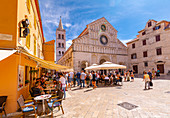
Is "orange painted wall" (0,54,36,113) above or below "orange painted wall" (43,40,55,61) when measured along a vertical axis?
below

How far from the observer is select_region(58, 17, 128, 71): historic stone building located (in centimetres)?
2361

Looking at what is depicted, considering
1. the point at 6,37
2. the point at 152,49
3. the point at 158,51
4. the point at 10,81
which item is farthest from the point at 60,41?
the point at 10,81

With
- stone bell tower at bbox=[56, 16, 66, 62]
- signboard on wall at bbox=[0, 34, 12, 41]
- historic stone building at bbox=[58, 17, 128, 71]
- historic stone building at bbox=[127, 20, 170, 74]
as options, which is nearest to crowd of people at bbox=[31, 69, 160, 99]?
signboard on wall at bbox=[0, 34, 12, 41]

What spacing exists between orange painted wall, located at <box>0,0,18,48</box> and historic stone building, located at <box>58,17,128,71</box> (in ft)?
61.0

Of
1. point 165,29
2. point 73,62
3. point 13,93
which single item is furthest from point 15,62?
point 165,29

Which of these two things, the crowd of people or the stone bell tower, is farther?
the stone bell tower

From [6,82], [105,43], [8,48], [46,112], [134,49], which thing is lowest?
[46,112]

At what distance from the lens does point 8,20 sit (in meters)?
4.25

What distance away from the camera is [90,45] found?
2527 centimetres

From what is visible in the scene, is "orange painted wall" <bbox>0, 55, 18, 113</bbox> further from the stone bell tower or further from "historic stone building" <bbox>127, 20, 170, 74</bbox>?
the stone bell tower

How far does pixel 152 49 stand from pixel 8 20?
28.5 metres

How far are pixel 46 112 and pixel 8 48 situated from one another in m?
3.36

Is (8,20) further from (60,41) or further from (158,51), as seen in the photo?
(60,41)

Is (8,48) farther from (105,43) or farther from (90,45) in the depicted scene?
(105,43)
